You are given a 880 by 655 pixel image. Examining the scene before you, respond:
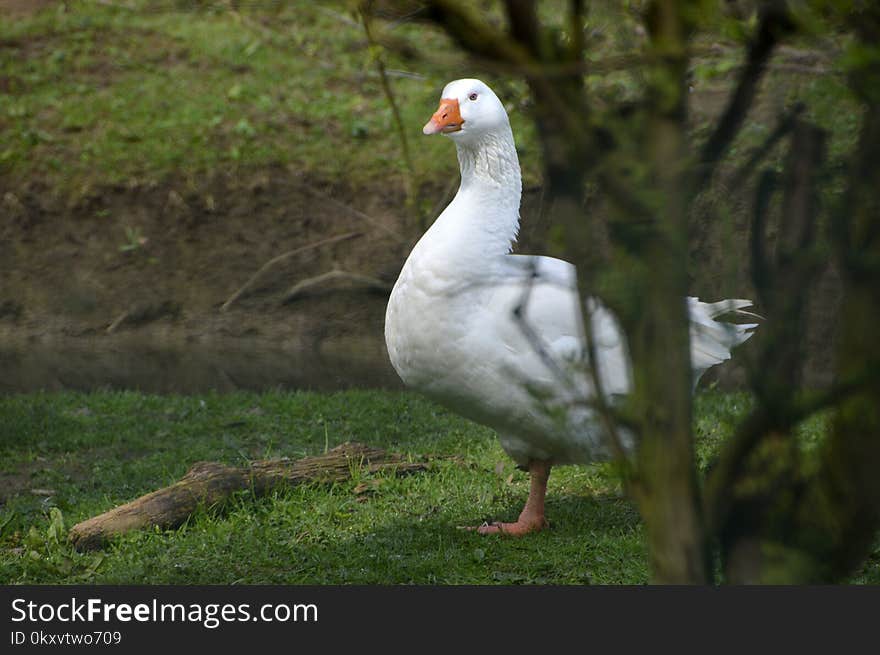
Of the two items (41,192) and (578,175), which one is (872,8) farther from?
(41,192)

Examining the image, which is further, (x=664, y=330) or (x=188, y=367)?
(x=188, y=367)

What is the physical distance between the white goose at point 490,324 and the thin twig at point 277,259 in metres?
5.47

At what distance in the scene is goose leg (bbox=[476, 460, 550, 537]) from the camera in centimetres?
527

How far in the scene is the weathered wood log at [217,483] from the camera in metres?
5.14

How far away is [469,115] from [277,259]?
18.7ft

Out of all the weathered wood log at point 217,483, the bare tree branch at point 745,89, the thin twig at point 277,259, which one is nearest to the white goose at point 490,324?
the weathered wood log at point 217,483

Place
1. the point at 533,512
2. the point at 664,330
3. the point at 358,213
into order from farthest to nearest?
the point at 358,213 → the point at 533,512 → the point at 664,330

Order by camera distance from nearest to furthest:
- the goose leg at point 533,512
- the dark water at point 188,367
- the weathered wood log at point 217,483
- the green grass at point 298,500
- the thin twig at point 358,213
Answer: the green grass at point 298,500
the weathered wood log at point 217,483
the goose leg at point 533,512
the dark water at point 188,367
the thin twig at point 358,213

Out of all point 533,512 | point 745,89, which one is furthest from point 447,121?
point 745,89

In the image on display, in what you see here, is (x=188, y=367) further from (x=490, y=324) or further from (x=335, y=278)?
(x=490, y=324)

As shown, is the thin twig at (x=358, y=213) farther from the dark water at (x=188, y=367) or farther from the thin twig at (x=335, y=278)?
the dark water at (x=188, y=367)

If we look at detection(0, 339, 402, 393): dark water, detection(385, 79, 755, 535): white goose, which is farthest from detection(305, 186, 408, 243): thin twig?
detection(385, 79, 755, 535): white goose

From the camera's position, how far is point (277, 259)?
10.8 m

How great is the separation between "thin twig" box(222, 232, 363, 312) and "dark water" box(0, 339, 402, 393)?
0.67 m
